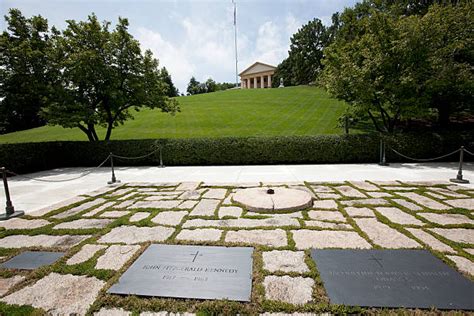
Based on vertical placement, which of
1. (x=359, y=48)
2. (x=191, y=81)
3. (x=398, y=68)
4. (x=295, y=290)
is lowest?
(x=295, y=290)

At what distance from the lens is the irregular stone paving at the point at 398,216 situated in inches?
162

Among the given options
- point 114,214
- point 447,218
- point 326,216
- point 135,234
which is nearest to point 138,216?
point 114,214

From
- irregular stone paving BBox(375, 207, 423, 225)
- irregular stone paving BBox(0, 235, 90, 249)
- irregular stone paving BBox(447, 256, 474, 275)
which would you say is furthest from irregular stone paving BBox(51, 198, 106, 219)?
irregular stone paving BBox(447, 256, 474, 275)

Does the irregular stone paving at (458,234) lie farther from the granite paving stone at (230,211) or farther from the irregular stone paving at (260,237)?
the granite paving stone at (230,211)

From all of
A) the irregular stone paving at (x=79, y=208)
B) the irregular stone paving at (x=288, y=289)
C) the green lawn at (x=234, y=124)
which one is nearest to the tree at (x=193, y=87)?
the green lawn at (x=234, y=124)

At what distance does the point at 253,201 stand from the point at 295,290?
281cm

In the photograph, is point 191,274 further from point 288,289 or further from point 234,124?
point 234,124

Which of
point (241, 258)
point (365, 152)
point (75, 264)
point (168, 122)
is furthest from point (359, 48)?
point (168, 122)

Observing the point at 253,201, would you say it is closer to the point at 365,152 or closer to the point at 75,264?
the point at 75,264

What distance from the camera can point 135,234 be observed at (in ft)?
12.8

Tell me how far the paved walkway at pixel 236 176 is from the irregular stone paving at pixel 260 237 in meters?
4.02

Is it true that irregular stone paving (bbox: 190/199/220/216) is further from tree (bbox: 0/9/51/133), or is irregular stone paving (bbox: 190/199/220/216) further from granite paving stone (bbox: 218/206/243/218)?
tree (bbox: 0/9/51/133)

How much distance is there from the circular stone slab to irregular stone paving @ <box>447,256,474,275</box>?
2.41 meters

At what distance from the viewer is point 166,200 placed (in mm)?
5797
